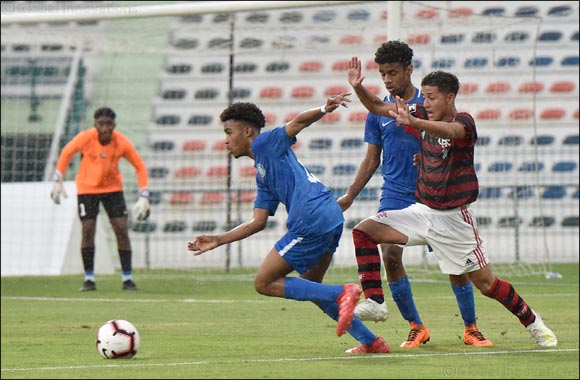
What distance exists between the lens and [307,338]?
29.8ft

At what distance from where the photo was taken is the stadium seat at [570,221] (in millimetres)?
21261

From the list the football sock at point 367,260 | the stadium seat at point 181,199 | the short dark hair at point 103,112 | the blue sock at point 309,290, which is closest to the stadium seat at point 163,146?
the stadium seat at point 181,199

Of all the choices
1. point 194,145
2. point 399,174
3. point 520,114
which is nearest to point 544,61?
point 520,114

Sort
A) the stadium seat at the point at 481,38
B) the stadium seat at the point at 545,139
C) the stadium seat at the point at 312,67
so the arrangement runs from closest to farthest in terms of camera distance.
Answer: the stadium seat at the point at 481,38, the stadium seat at the point at 545,139, the stadium seat at the point at 312,67

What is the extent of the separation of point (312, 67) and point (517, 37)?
4.46m

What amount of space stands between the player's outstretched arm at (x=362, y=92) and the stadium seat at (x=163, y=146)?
55.6ft

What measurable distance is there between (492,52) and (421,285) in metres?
6.63

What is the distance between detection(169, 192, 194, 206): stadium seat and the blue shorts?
43.9 feet

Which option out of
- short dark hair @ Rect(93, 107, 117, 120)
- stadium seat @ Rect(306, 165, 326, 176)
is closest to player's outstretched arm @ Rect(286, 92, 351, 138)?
short dark hair @ Rect(93, 107, 117, 120)

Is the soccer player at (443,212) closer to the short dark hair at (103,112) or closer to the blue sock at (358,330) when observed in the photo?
the blue sock at (358,330)

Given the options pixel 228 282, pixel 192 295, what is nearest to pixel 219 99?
pixel 228 282

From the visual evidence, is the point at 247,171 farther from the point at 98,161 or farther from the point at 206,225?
the point at 98,161

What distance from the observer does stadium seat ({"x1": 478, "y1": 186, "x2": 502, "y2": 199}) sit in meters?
19.5

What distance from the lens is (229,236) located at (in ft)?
24.8
